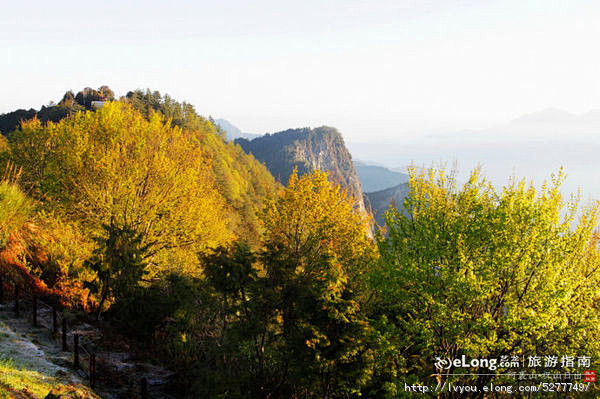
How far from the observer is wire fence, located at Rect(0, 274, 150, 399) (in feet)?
41.9

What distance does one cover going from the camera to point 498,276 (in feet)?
49.3

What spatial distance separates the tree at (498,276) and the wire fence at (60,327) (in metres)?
12.0

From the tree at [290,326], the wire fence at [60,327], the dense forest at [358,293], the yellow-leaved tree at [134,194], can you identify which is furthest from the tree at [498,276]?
the yellow-leaved tree at [134,194]

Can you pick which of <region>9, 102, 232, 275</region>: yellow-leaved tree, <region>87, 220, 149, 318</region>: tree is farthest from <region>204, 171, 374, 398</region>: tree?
<region>9, 102, 232, 275</region>: yellow-leaved tree

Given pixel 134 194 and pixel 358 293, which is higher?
pixel 134 194

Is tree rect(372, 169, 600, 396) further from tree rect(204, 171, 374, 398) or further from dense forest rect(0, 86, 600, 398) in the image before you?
tree rect(204, 171, 374, 398)

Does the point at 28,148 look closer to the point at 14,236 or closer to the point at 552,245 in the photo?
the point at 14,236

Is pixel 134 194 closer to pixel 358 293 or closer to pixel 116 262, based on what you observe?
pixel 116 262

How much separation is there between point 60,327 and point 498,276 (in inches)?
790

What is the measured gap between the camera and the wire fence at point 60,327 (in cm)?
1277

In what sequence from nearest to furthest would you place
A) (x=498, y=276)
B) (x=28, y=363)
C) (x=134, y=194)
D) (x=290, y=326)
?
(x=28, y=363), (x=290, y=326), (x=498, y=276), (x=134, y=194)

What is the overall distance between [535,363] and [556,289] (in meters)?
3.25

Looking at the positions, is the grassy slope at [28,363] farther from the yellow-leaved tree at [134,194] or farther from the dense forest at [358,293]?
the yellow-leaved tree at [134,194]

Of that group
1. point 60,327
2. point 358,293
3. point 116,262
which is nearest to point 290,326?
point 358,293
